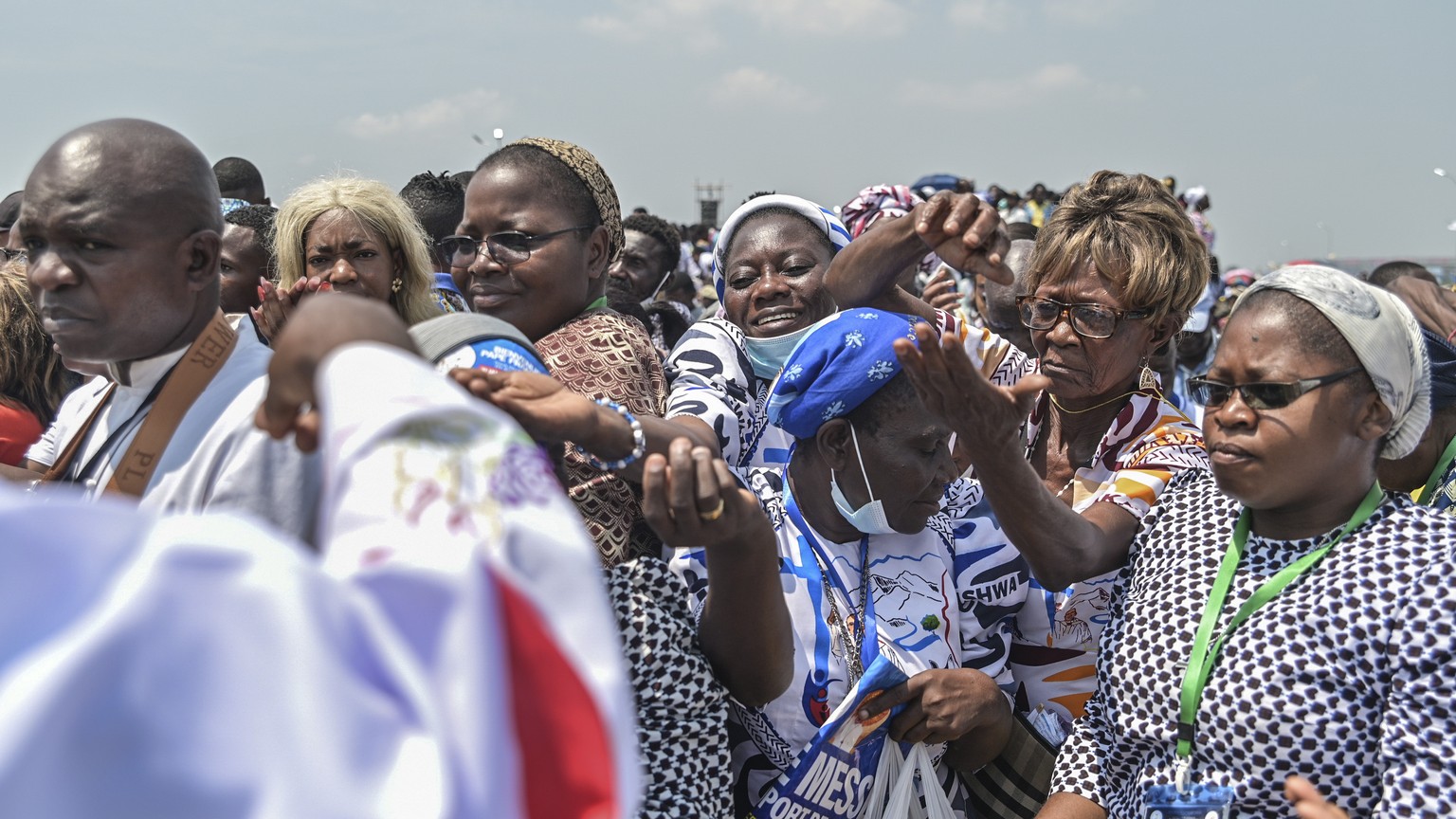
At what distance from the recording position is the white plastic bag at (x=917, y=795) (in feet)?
9.35

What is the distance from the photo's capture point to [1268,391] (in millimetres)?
2566

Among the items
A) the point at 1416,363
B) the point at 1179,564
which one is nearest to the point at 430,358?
the point at 1179,564

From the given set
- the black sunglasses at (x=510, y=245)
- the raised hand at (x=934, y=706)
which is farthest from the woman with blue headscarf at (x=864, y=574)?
the black sunglasses at (x=510, y=245)

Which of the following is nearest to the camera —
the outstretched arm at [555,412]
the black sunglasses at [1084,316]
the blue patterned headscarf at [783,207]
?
the outstretched arm at [555,412]

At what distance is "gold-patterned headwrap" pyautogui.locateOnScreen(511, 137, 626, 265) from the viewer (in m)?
3.53

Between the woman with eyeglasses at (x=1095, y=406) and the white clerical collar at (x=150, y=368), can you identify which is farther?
the woman with eyeglasses at (x=1095, y=406)

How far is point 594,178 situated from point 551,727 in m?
2.64

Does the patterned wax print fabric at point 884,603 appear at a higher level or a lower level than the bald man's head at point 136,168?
lower

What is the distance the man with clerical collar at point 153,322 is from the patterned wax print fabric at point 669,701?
30.1 inches

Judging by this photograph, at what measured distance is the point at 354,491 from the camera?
116 cm

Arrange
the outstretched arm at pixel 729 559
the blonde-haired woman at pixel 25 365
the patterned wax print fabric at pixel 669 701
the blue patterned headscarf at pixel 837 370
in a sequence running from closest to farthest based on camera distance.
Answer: the outstretched arm at pixel 729 559 → the patterned wax print fabric at pixel 669 701 → the blue patterned headscarf at pixel 837 370 → the blonde-haired woman at pixel 25 365

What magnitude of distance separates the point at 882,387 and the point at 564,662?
2.00 meters

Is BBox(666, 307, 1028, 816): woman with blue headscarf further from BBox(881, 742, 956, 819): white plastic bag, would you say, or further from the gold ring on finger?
the gold ring on finger

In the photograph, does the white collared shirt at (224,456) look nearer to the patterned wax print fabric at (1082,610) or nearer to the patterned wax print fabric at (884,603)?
the patterned wax print fabric at (884,603)
